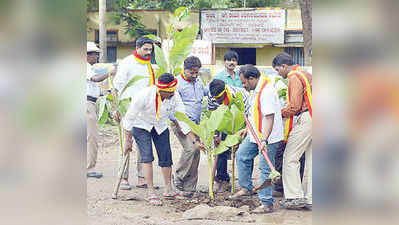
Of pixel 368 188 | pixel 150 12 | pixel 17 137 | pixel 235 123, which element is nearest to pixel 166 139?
pixel 235 123

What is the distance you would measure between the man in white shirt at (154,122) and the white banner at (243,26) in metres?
12.8

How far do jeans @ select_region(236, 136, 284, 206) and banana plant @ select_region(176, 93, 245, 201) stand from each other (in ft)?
0.45

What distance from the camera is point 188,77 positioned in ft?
21.9

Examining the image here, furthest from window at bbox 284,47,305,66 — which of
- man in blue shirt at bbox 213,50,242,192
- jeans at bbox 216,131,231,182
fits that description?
jeans at bbox 216,131,231,182

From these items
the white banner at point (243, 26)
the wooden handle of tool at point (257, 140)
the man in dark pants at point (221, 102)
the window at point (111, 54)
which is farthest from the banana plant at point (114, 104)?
the window at point (111, 54)


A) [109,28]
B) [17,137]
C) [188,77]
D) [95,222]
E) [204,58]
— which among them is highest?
[109,28]

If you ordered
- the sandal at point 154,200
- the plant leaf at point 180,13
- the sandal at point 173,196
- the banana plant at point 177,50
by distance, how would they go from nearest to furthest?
1. the sandal at point 154,200
2. the sandal at point 173,196
3. the banana plant at point 177,50
4. the plant leaf at point 180,13

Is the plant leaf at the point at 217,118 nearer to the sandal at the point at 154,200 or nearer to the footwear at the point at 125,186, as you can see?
the sandal at the point at 154,200

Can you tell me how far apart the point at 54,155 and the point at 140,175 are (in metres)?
4.69

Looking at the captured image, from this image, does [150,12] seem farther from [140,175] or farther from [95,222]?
[95,222]

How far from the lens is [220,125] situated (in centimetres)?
626

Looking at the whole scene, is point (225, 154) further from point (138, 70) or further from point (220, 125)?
point (138, 70)

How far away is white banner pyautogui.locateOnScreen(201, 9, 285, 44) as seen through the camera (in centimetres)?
1873

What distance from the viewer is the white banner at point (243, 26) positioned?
18.7 metres
